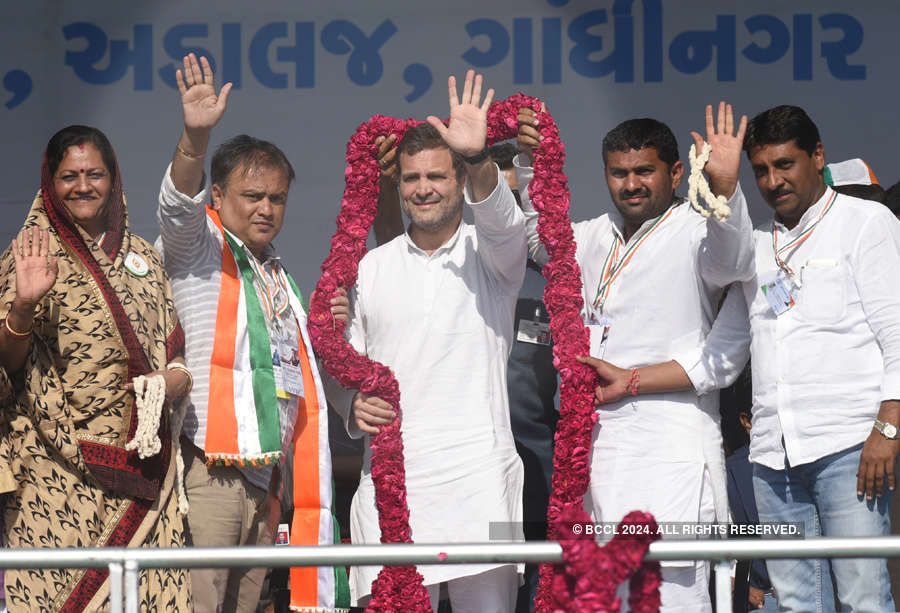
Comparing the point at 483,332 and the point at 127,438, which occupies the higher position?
the point at 483,332

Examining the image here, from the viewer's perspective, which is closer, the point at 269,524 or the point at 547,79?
the point at 269,524

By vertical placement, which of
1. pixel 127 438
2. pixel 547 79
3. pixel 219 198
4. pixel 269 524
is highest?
pixel 547 79

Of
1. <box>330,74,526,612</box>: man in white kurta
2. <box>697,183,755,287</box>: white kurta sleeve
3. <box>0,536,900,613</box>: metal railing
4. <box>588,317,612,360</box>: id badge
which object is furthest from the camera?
<box>588,317,612,360</box>: id badge

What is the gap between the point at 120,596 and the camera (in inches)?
112

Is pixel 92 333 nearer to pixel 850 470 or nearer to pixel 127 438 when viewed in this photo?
pixel 127 438

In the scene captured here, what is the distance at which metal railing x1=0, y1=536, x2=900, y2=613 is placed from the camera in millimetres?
2734

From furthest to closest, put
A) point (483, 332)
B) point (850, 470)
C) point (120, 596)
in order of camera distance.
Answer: point (483, 332)
point (850, 470)
point (120, 596)

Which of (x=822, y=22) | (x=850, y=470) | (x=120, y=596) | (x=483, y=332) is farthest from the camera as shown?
(x=822, y=22)

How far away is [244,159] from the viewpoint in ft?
14.5

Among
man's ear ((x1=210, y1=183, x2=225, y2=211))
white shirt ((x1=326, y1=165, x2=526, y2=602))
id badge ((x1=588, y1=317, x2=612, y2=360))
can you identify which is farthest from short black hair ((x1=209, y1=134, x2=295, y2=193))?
id badge ((x1=588, y1=317, x2=612, y2=360))

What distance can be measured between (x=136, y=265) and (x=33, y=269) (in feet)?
1.46

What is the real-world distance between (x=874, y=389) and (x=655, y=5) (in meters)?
2.51

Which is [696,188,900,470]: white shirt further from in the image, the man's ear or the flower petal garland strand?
the man's ear

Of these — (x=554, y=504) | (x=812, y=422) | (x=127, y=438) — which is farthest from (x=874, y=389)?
(x=127, y=438)
